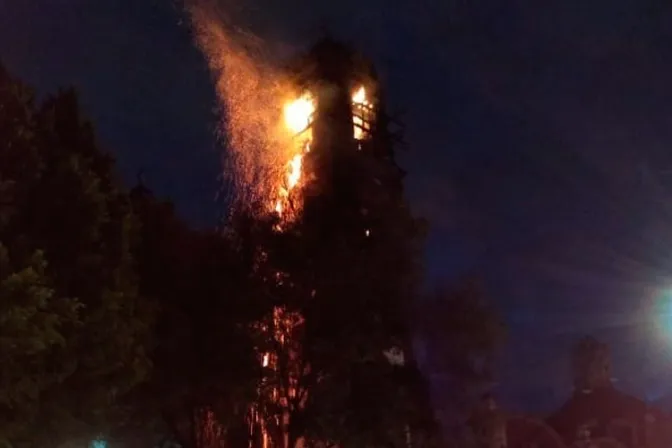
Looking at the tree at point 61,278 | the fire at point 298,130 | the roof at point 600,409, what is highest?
the fire at point 298,130

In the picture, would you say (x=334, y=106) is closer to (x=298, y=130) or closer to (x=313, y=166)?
(x=298, y=130)

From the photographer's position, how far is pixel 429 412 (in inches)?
785

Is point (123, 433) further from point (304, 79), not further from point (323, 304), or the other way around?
point (304, 79)

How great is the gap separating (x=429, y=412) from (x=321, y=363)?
11.6 ft

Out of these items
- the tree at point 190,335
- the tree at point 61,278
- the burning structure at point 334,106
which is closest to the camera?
the tree at point 61,278

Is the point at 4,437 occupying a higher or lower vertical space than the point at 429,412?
lower

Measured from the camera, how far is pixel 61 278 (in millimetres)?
12531

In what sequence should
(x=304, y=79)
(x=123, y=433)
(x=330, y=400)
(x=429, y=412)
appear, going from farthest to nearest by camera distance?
(x=304, y=79)
(x=429, y=412)
(x=330, y=400)
(x=123, y=433)

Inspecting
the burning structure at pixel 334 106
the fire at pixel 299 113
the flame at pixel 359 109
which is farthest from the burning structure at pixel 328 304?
the flame at pixel 359 109

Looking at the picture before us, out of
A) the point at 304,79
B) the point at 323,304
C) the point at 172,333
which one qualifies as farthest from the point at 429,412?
the point at 304,79

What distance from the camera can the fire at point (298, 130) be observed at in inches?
979

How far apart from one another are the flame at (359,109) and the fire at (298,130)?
1921 millimetres

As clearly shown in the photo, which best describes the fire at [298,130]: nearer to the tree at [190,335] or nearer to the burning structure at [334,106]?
the burning structure at [334,106]

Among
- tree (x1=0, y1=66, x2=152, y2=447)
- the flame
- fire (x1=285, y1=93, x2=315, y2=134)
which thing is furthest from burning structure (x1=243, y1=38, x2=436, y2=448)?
the flame
